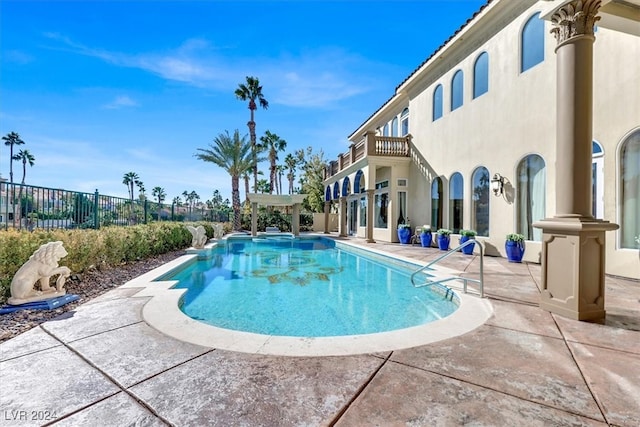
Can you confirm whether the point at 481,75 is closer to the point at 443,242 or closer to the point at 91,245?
the point at 443,242

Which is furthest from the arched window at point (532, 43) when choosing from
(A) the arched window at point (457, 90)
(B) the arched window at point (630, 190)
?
(B) the arched window at point (630, 190)

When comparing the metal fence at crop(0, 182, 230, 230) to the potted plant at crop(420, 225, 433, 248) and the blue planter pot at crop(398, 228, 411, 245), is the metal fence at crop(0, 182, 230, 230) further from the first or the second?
the potted plant at crop(420, 225, 433, 248)

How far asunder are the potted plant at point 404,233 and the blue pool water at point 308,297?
12.9ft

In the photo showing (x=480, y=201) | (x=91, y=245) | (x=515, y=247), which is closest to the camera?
(x=91, y=245)

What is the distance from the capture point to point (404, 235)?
14477mm

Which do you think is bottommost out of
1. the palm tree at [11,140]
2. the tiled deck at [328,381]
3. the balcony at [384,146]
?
the tiled deck at [328,381]

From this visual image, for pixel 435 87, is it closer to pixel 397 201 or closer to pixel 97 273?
pixel 397 201

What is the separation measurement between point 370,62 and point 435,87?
3739 mm

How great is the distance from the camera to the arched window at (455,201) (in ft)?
39.1

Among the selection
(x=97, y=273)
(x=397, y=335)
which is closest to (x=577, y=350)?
(x=397, y=335)

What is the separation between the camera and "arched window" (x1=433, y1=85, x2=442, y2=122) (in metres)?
13.4

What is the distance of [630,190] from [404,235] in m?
8.56

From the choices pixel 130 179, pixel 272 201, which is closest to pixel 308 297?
pixel 272 201

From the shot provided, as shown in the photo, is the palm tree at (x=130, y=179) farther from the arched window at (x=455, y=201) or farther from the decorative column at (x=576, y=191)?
the decorative column at (x=576, y=191)
